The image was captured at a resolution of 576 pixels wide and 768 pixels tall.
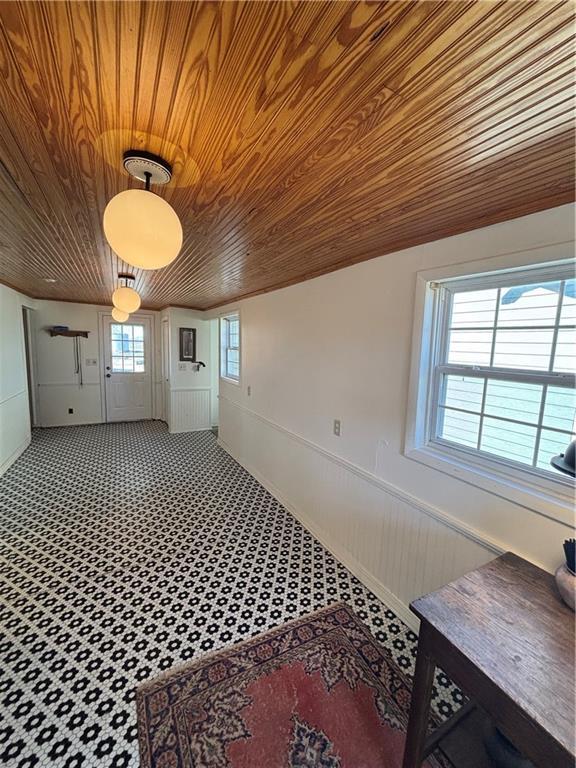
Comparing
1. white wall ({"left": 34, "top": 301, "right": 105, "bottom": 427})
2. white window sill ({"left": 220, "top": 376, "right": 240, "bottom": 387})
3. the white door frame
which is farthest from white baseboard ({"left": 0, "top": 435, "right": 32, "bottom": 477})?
white window sill ({"left": 220, "top": 376, "right": 240, "bottom": 387})

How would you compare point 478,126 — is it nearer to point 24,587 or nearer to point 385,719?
point 385,719

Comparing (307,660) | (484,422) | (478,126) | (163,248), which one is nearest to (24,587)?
(307,660)

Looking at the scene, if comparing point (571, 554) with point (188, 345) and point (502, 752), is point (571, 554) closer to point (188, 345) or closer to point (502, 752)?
point (502, 752)

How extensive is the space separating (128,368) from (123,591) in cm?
501

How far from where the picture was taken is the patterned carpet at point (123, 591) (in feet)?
4.51

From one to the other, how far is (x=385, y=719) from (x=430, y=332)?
190cm

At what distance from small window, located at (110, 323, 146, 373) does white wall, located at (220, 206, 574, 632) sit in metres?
3.94

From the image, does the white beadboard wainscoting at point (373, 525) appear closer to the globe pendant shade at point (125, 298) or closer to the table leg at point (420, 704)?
the table leg at point (420, 704)

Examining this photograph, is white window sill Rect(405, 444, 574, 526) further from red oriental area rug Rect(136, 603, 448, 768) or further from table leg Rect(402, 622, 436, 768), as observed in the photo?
red oriental area rug Rect(136, 603, 448, 768)

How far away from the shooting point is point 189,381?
5.73 meters

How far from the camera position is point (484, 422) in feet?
5.31

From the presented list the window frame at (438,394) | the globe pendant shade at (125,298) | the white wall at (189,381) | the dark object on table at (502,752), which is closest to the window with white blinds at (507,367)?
the window frame at (438,394)

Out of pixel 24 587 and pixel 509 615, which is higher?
pixel 509 615

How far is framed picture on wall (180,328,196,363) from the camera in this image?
5.54m
